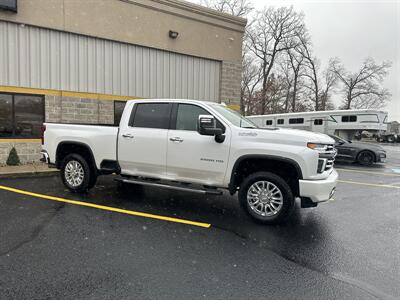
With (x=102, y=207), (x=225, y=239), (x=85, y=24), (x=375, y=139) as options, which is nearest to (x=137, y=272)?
(x=225, y=239)

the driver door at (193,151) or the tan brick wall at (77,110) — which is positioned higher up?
the tan brick wall at (77,110)

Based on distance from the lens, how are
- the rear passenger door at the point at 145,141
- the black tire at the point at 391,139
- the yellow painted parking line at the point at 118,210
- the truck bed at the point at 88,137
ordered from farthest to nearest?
the black tire at the point at 391,139 → the truck bed at the point at 88,137 → the rear passenger door at the point at 145,141 → the yellow painted parking line at the point at 118,210

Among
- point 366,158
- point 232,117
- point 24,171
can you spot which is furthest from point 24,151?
point 366,158

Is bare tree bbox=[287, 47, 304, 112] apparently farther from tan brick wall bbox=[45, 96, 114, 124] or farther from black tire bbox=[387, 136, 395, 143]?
tan brick wall bbox=[45, 96, 114, 124]

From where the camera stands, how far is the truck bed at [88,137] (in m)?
6.27

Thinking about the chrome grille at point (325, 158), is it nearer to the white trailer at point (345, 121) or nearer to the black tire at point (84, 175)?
the black tire at point (84, 175)

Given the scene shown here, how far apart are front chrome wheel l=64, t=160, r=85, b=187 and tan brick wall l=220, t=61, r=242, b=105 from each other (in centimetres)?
929

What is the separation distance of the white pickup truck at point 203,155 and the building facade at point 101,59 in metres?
4.72

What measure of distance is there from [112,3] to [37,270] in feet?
36.3

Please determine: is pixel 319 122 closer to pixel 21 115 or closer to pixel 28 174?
pixel 21 115

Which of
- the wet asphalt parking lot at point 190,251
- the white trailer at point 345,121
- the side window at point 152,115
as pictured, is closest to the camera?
the wet asphalt parking lot at point 190,251

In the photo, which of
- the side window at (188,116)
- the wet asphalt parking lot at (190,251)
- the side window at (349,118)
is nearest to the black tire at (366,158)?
the side window at (349,118)

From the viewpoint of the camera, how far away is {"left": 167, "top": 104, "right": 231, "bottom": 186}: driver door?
5.26m

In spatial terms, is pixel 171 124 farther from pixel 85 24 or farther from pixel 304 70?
pixel 304 70
